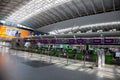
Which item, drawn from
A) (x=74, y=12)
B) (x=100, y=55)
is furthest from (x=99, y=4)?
(x=100, y=55)

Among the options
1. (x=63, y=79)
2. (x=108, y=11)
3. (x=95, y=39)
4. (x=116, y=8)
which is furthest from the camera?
(x=108, y=11)

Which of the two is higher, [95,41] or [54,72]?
[95,41]

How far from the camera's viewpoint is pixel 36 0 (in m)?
30.8

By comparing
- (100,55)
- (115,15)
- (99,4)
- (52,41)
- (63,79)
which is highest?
(99,4)

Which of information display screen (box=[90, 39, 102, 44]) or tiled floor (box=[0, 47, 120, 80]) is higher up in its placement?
information display screen (box=[90, 39, 102, 44])

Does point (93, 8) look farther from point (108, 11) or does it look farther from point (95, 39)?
point (95, 39)

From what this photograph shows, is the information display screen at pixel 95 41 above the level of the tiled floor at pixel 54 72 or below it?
above

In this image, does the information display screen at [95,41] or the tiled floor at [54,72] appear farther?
the information display screen at [95,41]

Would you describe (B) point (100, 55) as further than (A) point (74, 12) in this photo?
No

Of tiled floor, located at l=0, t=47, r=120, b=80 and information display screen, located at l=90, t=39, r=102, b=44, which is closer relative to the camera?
tiled floor, located at l=0, t=47, r=120, b=80

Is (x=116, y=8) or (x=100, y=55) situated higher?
(x=116, y=8)

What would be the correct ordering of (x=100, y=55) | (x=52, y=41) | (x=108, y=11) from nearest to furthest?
(x=100, y=55) → (x=52, y=41) → (x=108, y=11)

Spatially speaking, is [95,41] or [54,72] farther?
[95,41]

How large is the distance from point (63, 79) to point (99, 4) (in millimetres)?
24671
